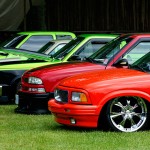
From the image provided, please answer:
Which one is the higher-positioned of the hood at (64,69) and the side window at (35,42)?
the hood at (64,69)

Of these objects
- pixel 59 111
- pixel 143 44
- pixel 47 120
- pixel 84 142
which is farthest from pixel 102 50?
pixel 84 142

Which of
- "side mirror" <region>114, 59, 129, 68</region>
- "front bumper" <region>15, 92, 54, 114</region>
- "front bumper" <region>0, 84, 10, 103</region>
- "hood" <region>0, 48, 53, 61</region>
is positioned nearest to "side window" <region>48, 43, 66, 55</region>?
"hood" <region>0, 48, 53, 61</region>

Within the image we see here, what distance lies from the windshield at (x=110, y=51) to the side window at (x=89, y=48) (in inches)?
57.4

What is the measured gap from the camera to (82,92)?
10.5 metres

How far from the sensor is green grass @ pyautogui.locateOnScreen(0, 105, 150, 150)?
942 centimetres

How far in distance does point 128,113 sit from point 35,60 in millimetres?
4922

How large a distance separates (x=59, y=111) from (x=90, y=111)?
21.1 inches

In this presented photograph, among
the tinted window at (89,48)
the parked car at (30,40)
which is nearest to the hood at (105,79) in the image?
the tinted window at (89,48)

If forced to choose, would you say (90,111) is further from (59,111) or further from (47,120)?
(47,120)

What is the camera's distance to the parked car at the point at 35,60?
14.2m

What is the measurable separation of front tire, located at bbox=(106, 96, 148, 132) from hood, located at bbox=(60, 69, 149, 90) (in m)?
0.26

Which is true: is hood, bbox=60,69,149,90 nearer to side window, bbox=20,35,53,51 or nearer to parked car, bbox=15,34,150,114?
parked car, bbox=15,34,150,114

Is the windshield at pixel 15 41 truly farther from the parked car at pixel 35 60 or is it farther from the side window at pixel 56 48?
the parked car at pixel 35 60

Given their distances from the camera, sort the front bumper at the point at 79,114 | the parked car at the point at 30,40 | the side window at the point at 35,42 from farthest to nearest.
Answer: the side window at the point at 35,42 < the parked car at the point at 30,40 < the front bumper at the point at 79,114
